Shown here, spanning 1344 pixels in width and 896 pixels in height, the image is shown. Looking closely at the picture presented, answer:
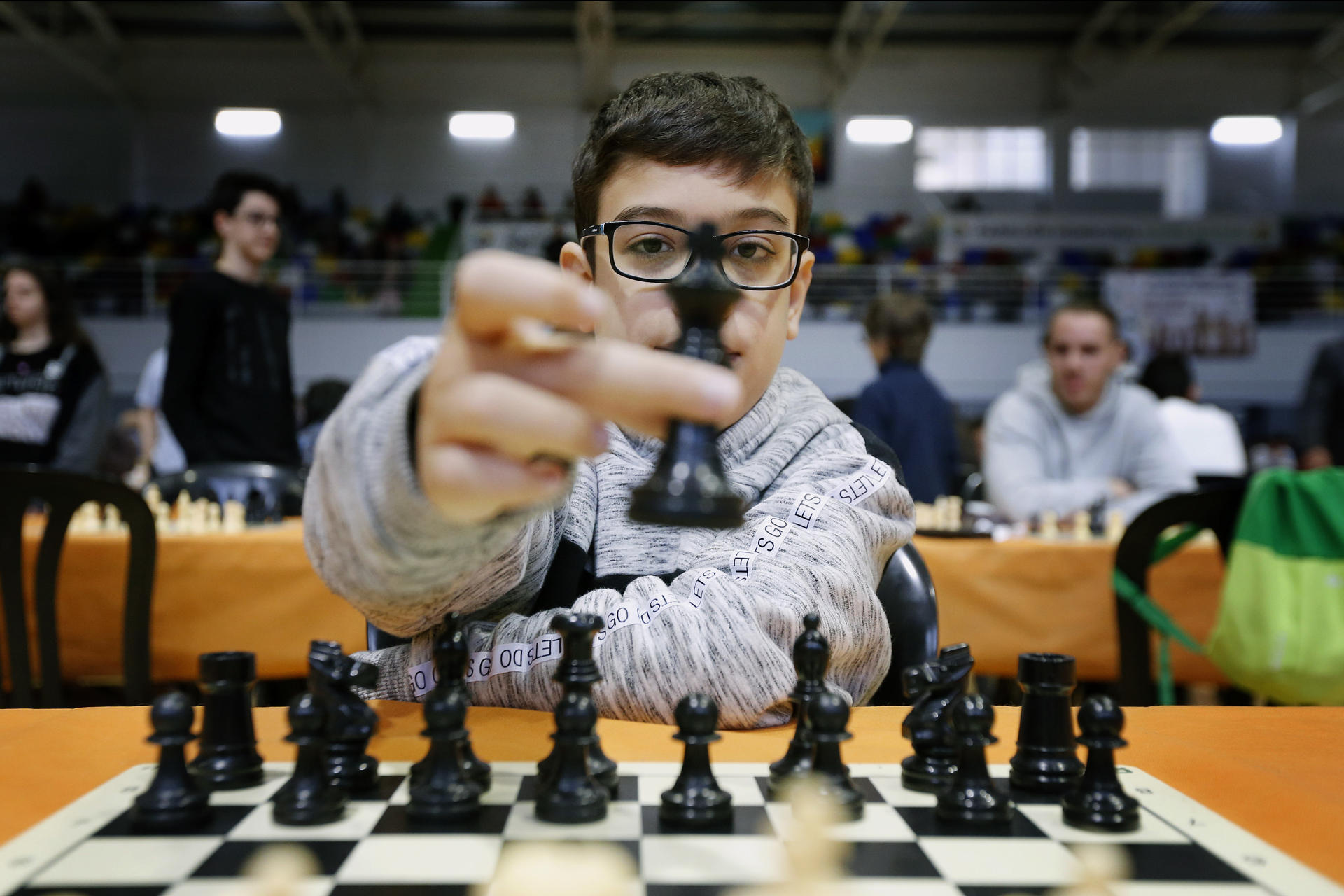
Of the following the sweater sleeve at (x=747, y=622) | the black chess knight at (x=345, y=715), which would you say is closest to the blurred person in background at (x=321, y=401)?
the sweater sleeve at (x=747, y=622)

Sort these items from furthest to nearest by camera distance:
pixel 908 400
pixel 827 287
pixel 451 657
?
pixel 827 287 < pixel 908 400 < pixel 451 657

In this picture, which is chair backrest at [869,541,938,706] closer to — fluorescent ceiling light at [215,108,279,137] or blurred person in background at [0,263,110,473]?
blurred person in background at [0,263,110,473]

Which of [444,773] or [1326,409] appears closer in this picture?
[444,773]

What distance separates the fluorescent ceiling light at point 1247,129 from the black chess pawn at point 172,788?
14.2 m

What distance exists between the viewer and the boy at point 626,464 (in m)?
0.51

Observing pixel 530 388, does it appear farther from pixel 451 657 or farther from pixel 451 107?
pixel 451 107

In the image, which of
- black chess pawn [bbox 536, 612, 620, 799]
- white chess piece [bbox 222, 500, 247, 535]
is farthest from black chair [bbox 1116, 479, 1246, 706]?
white chess piece [bbox 222, 500, 247, 535]

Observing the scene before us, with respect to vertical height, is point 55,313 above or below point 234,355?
above

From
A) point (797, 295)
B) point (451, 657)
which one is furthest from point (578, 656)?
point (797, 295)

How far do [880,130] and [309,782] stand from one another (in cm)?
1289

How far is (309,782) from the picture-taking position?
1.96 feet

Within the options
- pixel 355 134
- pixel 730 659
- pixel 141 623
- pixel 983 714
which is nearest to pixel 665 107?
pixel 730 659

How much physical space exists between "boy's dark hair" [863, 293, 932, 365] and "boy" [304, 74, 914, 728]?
7.66ft

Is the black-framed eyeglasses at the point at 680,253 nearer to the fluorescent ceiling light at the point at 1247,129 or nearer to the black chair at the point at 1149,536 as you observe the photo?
the black chair at the point at 1149,536
